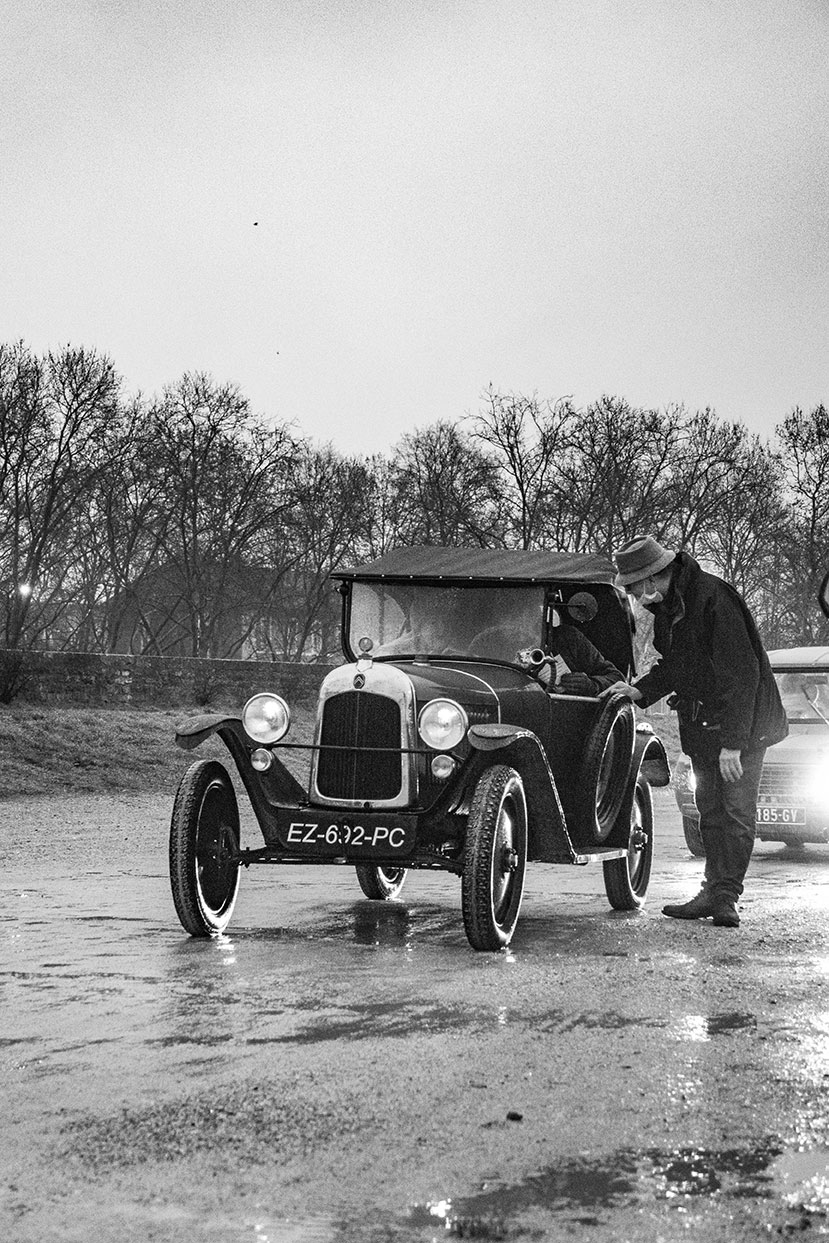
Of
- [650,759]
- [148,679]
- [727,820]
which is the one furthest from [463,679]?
[148,679]

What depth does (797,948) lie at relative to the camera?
26.1ft

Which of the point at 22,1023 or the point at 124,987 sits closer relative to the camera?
the point at 22,1023

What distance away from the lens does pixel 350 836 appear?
26.3 ft

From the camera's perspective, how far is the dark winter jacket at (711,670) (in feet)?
29.2

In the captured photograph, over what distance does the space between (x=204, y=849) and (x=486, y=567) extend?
8.79 ft

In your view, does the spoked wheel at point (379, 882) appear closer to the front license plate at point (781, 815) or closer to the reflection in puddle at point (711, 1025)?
the reflection in puddle at point (711, 1025)

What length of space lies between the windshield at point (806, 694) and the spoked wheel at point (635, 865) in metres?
5.24

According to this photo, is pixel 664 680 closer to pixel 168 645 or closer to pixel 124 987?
pixel 124 987

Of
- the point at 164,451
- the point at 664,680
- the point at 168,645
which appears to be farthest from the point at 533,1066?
the point at 168,645

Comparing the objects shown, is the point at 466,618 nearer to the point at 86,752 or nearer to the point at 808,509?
the point at 86,752

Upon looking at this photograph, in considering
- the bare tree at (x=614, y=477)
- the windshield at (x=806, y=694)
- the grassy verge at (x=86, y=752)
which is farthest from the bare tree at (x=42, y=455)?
the windshield at (x=806, y=694)

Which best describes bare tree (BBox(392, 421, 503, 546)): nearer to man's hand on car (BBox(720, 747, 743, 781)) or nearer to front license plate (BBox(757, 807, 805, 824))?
front license plate (BBox(757, 807, 805, 824))

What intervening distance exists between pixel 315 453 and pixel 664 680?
49539 millimetres

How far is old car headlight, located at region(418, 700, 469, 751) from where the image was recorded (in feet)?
26.8
